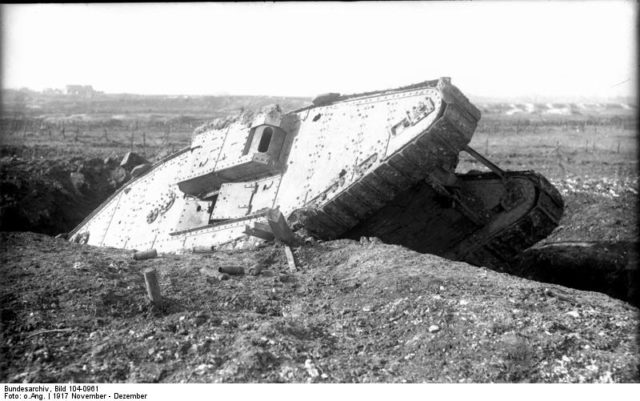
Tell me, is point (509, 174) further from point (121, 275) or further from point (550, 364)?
point (121, 275)

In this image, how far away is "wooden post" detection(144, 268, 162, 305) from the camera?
613cm

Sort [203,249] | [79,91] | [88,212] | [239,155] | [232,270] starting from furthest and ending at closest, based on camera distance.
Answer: [79,91]
[88,212]
[239,155]
[203,249]
[232,270]

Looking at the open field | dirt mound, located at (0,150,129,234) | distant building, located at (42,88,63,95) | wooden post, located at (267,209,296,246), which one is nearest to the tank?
wooden post, located at (267,209,296,246)

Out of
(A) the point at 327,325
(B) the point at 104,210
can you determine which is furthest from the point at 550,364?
(B) the point at 104,210

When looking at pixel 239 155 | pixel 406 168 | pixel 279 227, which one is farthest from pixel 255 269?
pixel 239 155

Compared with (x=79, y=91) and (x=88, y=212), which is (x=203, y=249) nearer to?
(x=88, y=212)

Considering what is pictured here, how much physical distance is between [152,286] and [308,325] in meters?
1.54

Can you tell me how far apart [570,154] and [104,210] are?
51.3 ft

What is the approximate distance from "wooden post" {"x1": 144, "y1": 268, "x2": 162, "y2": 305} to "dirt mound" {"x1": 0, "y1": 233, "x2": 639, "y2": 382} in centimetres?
9

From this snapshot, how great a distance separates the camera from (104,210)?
12.7 metres

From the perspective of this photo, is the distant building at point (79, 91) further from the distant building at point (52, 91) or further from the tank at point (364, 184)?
the tank at point (364, 184)

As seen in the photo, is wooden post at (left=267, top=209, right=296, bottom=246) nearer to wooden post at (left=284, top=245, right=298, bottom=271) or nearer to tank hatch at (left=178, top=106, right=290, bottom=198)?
wooden post at (left=284, top=245, right=298, bottom=271)

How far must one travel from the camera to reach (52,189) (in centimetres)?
1416

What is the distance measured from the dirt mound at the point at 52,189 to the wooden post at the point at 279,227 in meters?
7.07
